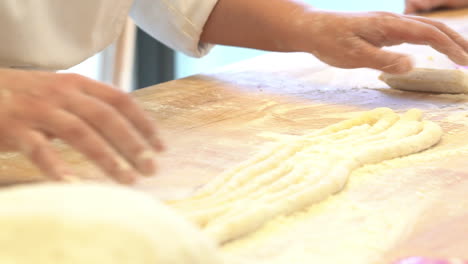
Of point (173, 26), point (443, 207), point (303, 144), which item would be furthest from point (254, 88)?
point (443, 207)

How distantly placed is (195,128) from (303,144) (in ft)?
0.64

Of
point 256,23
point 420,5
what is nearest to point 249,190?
point 256,23

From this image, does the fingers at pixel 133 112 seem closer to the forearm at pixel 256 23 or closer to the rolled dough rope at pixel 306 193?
the rolled dough rope at pixel 306 193

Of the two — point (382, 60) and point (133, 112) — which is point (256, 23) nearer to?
point (382, 60)

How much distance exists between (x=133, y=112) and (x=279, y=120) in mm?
477

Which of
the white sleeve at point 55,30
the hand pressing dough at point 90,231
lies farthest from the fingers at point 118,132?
the white sleeve at point 55,30

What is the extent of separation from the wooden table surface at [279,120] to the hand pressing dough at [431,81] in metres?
0.02

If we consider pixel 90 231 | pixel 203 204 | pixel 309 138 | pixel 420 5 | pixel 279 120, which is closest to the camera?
pixel 90 231

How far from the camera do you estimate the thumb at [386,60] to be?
1119 millimetres

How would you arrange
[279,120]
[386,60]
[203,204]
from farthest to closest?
[386,60] → [279,120] → [203,204]

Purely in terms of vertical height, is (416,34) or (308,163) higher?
(416,34)

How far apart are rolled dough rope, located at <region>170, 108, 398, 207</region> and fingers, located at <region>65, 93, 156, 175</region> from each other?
0.12m

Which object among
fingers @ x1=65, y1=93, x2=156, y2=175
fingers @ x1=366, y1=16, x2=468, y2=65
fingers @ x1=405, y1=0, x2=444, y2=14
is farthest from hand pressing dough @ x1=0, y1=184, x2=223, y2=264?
fingers @ x1=405, y1=0, x2=444, y2=14

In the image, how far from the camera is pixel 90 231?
0.41 meters
